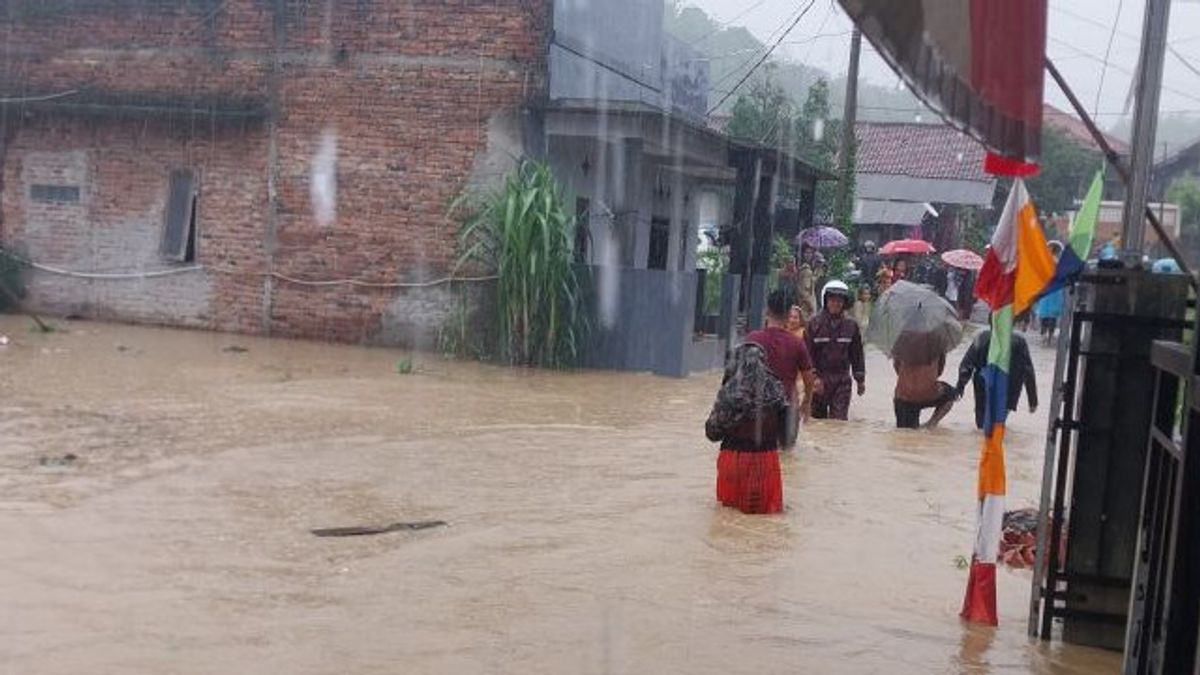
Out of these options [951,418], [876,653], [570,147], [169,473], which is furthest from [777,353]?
[570,147]

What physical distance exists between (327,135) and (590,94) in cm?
373

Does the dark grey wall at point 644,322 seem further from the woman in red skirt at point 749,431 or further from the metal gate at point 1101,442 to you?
the metal gate at point 1101,442

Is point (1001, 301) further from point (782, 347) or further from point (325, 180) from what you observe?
point (325, 180)

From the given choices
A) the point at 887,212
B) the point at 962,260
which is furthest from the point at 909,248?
the point at 887,212

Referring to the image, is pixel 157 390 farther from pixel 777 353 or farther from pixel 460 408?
pixel 777 353

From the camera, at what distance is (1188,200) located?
4.12 meters

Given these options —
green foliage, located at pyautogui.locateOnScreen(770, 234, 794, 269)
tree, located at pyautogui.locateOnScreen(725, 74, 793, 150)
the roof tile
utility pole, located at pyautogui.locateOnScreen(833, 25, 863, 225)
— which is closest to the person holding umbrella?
utility pole, located at pyautogui.locateOnScreen(833, 25, 863, 225)

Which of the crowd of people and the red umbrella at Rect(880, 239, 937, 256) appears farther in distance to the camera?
the red umbrella at Rect(880, 239, 937, 256)

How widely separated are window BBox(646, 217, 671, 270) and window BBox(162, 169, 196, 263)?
7.16 meters

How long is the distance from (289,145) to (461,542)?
39.5ft

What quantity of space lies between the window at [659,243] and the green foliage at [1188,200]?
17670mm

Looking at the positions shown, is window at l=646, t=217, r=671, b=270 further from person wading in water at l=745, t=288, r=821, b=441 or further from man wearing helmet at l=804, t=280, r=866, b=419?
person wading in water at l=745, t=288, r=821, b=441

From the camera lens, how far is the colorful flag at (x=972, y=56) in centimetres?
411

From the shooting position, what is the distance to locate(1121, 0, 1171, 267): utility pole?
509cm
